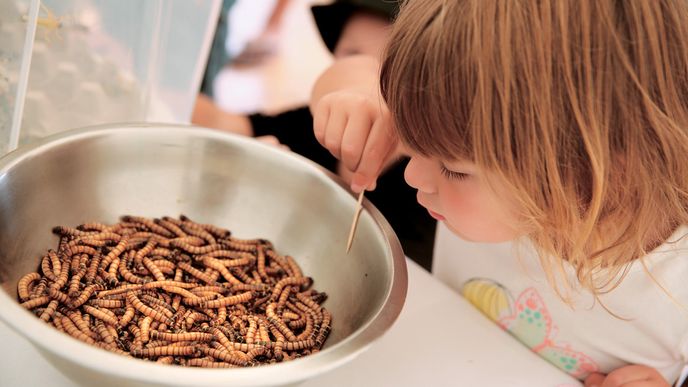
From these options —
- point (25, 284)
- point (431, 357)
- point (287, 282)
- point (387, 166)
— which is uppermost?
point (25, 284)

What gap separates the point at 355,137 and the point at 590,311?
477 mm

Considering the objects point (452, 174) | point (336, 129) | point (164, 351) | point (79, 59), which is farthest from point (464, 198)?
point (79, 59)

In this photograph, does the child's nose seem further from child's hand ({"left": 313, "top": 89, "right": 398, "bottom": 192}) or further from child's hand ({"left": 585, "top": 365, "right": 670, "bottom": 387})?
child's hand ({"left": 585, "top": 365, "right": 670, "bottom": 387})

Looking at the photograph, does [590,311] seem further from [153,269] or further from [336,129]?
[153,269]

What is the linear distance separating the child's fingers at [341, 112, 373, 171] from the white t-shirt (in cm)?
36

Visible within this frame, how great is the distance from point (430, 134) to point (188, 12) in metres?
0.81

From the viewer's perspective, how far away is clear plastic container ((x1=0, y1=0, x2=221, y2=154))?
0.84 m

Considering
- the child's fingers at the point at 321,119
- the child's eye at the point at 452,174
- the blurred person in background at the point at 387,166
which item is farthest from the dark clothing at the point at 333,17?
the child's eye at the point at 452,174

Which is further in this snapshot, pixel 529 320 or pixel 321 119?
pixel 529 320

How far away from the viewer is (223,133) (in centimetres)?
90

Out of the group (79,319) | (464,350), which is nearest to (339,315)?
(464,350)

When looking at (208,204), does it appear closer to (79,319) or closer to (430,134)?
(79,319)

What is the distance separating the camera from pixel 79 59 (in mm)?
1016

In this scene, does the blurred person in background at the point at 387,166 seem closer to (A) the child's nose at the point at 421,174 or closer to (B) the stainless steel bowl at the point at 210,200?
(B) the stainless steel bowl at the point at 210,200
